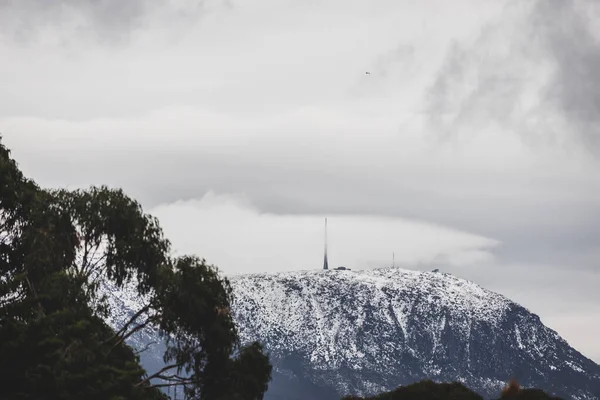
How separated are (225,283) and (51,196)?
18.3m

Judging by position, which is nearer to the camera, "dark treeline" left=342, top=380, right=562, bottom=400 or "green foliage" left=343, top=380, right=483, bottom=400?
"dark treeline" left=342, top=380, right=562, bottom=400

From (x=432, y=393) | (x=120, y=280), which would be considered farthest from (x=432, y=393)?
(x=120, y=280)

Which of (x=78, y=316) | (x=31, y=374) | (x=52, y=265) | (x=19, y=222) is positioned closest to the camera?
(x=31, y=374)

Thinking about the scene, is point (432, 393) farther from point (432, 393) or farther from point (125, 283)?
point (125, 283)

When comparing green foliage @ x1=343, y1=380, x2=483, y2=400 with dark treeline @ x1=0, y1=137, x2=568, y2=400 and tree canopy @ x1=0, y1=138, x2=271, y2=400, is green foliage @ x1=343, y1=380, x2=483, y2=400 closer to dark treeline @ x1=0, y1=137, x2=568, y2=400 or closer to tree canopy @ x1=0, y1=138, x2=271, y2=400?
dark treeline @ x1=0, y1=137, x2=568, y2=400

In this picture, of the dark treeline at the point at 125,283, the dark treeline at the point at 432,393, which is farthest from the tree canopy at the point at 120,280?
the dark treeline at the point at 432,393

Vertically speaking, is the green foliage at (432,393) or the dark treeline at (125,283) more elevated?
the dark treeline at (125,283)

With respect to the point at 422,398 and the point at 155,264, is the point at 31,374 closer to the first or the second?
the point at 155,264

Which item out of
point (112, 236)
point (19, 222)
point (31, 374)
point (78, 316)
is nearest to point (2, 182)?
point (19, 222)

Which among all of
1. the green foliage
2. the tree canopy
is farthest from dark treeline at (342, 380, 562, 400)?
the tree canopy

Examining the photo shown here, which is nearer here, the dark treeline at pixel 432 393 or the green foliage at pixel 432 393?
the dark treeline at pixel 432 393

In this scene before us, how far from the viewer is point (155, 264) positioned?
344 feet

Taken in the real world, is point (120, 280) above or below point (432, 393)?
above

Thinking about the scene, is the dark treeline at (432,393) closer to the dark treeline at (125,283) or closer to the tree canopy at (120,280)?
the dark treeline at (125,283)
